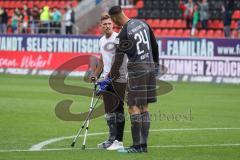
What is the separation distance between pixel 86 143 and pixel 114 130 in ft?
1.93

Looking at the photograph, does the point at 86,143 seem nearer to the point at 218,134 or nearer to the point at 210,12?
the point at 218,134

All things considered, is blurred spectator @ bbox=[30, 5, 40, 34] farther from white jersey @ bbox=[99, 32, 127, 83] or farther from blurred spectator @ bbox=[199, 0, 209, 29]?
white jersey @ bbox=[99, 32, 127, 83]

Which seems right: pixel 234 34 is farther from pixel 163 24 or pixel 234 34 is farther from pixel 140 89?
pixel 140 89

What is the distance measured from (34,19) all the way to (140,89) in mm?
29427

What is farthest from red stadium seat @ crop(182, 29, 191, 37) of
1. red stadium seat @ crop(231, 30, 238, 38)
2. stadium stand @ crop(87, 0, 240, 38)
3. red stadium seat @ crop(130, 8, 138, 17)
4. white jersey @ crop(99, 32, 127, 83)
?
white jersey @ crop(99, 32, 127, 83)

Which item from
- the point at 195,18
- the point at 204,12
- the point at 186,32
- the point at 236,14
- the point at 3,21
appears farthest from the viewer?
the point at 3,21

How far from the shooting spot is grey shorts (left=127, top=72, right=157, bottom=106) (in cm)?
1142

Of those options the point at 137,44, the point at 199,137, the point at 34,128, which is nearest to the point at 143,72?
the point at 137,44

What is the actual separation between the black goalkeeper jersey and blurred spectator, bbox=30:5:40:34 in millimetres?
27061

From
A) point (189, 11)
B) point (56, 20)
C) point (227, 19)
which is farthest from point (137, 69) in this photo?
point (56, 20)

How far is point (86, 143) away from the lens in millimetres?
12766

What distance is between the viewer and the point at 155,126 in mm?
15625

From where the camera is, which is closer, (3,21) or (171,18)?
(171,18)

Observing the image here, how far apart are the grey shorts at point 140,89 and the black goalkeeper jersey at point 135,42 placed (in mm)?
218
